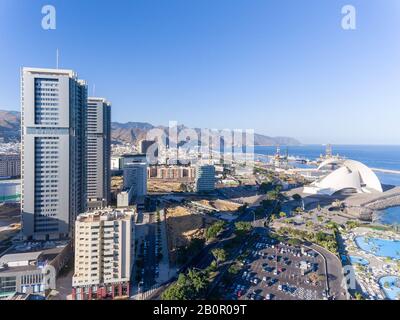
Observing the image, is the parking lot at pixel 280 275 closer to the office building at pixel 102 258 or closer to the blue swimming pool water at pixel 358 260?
the blue swimming pool water at pixel 358 260

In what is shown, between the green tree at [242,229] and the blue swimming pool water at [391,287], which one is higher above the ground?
the green tree at [242,229]

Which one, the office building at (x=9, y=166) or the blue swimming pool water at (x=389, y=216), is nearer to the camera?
the blue swimming pool water at (x=389, y=216)

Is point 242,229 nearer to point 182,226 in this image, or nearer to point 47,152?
point 182,226

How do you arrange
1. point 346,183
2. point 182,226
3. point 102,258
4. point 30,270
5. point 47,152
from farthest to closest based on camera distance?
point 346,183
point 182,226
point 47,152
point 30,270
point 102,258

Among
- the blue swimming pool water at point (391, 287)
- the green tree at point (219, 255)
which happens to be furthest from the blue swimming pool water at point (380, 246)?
the green tree at point (219, 255)

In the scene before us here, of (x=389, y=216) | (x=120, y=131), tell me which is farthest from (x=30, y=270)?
(x=120, y=131)

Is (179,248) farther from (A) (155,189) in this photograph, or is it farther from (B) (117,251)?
(A) (155,189)
